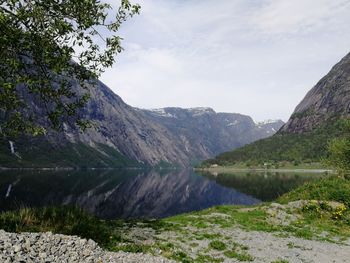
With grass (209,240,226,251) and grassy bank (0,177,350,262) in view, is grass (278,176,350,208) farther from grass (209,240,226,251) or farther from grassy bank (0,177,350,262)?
grass (209,240,226,251)

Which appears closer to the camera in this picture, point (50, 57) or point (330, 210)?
point (50, 57)

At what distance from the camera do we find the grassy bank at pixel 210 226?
79.4 feet

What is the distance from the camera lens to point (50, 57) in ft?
72.5

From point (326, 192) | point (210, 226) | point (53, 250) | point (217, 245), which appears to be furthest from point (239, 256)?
point (326, 192)

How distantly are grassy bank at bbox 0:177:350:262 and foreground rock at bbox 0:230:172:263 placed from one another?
6.78ft

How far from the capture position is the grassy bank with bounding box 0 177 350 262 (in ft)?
79.4

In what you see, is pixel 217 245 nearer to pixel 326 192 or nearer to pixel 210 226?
pixel 210 226

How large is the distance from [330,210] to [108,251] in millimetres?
34100

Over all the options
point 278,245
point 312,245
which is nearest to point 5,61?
point 278,245

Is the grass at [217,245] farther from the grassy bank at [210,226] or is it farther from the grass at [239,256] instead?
the grass at [239,256]

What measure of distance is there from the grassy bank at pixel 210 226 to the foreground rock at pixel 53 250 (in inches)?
81.4

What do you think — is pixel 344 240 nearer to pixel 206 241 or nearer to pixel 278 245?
pixel 278 245

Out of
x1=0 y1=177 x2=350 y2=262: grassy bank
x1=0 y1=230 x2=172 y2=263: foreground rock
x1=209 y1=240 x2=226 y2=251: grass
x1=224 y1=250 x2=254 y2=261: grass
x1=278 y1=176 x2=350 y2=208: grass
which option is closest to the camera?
x1=0 y1=230 x2=172 y2=263: foreground rock

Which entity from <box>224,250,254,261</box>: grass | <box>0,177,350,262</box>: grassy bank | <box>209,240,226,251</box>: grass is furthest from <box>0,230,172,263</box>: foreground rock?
<box>209,240,226,251</box>: grass
